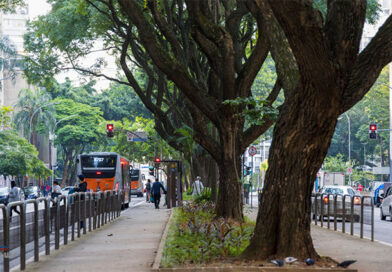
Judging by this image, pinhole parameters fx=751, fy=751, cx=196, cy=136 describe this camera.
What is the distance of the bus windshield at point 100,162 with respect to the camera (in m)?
39.9

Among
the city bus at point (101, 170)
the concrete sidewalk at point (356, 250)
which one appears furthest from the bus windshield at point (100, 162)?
the concrete sidewalk at point (356, 250)

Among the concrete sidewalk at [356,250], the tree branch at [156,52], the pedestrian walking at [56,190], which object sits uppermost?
the tree branch at [156,52]

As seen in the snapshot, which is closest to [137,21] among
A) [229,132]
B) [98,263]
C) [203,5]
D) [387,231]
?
[203,5]

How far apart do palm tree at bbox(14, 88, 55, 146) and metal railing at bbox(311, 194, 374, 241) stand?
47468mm

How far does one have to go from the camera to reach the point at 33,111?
226 ft

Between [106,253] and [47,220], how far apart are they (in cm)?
128

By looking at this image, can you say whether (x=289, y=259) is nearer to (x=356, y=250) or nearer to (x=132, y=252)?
(x=132, y=252)

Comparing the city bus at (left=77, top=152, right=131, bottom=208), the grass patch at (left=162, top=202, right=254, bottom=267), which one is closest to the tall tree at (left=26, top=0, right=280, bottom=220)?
the grass patch at (left=162, top=202, right=254, bottom=267)

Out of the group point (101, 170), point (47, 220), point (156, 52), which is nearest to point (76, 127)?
point (101, 170)

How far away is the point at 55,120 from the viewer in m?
68.5

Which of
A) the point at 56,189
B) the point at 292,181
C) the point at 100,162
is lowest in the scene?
the point at 56,189

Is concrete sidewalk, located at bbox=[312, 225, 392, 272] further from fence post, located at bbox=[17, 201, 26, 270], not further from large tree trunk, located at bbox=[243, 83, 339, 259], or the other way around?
fence post, located at bbox=[17, 201, 26, 270]

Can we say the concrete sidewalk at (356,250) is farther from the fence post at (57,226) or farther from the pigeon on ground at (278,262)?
the fence post at (57,226)

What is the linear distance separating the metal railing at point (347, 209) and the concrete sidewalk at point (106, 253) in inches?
190
